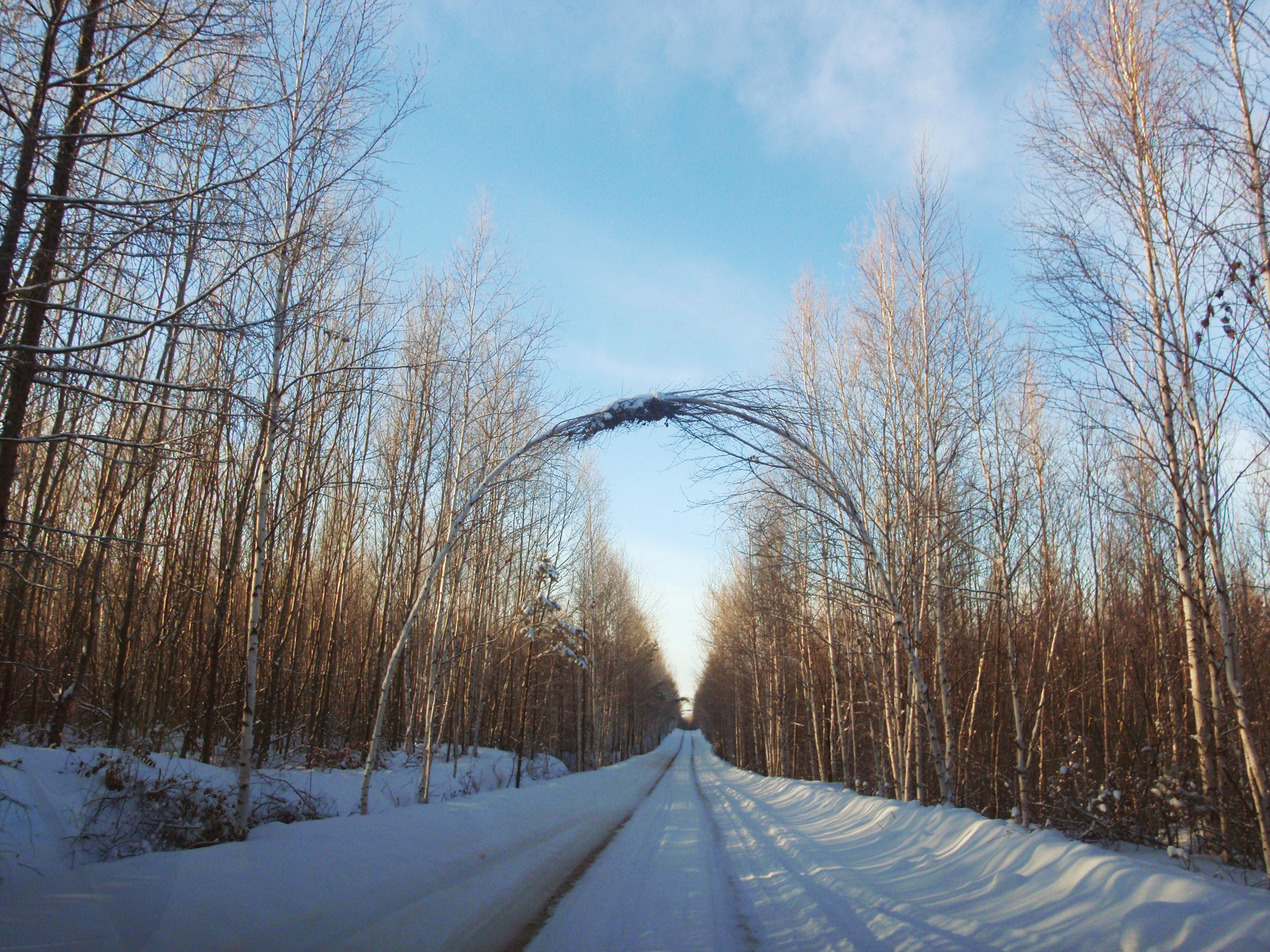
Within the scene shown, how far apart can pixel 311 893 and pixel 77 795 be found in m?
2.98

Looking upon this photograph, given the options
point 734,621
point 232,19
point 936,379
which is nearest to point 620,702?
point 734,621

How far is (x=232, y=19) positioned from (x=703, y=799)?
17.5 meters

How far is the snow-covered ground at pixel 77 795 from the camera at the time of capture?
5.04 m

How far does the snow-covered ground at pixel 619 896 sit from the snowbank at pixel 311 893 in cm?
1

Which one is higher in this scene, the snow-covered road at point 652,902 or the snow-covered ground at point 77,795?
the snow-covered ground at point 77,795

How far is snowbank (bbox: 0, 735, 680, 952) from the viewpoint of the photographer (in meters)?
3.60

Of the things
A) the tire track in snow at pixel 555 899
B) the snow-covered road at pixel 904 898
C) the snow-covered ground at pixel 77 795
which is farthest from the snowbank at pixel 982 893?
the snow-covered ground at pixel 77 795

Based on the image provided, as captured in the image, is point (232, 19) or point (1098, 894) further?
point (232, 19)

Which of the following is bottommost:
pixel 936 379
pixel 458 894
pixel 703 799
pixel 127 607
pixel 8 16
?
pixel 703 799

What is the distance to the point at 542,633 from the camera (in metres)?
18.0

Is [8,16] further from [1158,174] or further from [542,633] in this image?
[542,633]

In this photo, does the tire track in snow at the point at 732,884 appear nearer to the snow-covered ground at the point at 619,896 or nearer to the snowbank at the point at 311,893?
the snow-covered ground at the point at 619,896

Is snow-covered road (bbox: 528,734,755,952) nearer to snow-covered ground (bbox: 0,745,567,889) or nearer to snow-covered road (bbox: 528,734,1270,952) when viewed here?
snow-covered road (bbox: 528,734,1270,952)

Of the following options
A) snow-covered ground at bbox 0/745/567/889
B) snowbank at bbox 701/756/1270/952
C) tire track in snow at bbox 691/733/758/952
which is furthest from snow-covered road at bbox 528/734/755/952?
snow-covered ground at bbox 0/745/567/889
